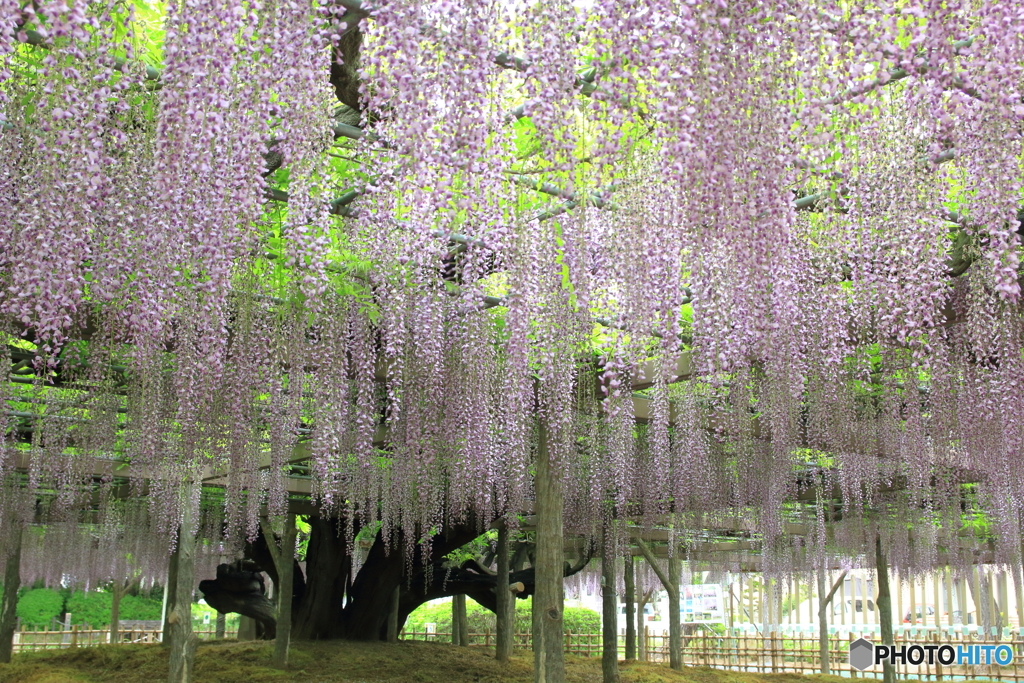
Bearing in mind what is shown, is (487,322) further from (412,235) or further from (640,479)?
(640,479)

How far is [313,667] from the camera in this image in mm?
10422

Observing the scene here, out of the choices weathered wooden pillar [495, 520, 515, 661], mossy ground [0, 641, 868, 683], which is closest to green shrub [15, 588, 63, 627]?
mossy ground [0, 641, 868, 683]

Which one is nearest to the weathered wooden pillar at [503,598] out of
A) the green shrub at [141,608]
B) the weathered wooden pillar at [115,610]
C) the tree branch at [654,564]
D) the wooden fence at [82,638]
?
the tree branch at [654,564]

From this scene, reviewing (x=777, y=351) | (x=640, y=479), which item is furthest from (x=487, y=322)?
(x=640, y=479)

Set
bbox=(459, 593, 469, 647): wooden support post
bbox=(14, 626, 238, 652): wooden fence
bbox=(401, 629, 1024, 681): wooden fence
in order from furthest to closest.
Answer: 1. bbox=(14, 626, 238, 652): wooden fence
2. bbox=(401, 629, 1024, 681): wooden fence
3. bbox=(459, 593, 469, 647): wooden support post

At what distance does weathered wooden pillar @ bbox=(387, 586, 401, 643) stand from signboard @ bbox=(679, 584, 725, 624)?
73.0 feet

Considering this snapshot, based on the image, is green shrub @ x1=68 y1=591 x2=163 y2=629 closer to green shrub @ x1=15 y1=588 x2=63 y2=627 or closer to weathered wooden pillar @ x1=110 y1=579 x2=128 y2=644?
green shrub @ x1=15 y1=588 x2=63 y2=627

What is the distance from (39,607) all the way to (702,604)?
22313mm

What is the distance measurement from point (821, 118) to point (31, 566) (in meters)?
19.9

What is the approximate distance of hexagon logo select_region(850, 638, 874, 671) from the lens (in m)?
15.1

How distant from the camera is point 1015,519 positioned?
10.6 meters

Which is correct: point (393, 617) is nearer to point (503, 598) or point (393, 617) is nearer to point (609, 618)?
point (503, 598)

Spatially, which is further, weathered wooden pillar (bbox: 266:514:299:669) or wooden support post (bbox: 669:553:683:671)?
wooden support post (bbox: 669:553:683:671)

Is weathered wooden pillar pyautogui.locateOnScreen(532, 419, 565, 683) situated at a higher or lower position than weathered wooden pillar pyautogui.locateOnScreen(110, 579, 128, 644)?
higher
